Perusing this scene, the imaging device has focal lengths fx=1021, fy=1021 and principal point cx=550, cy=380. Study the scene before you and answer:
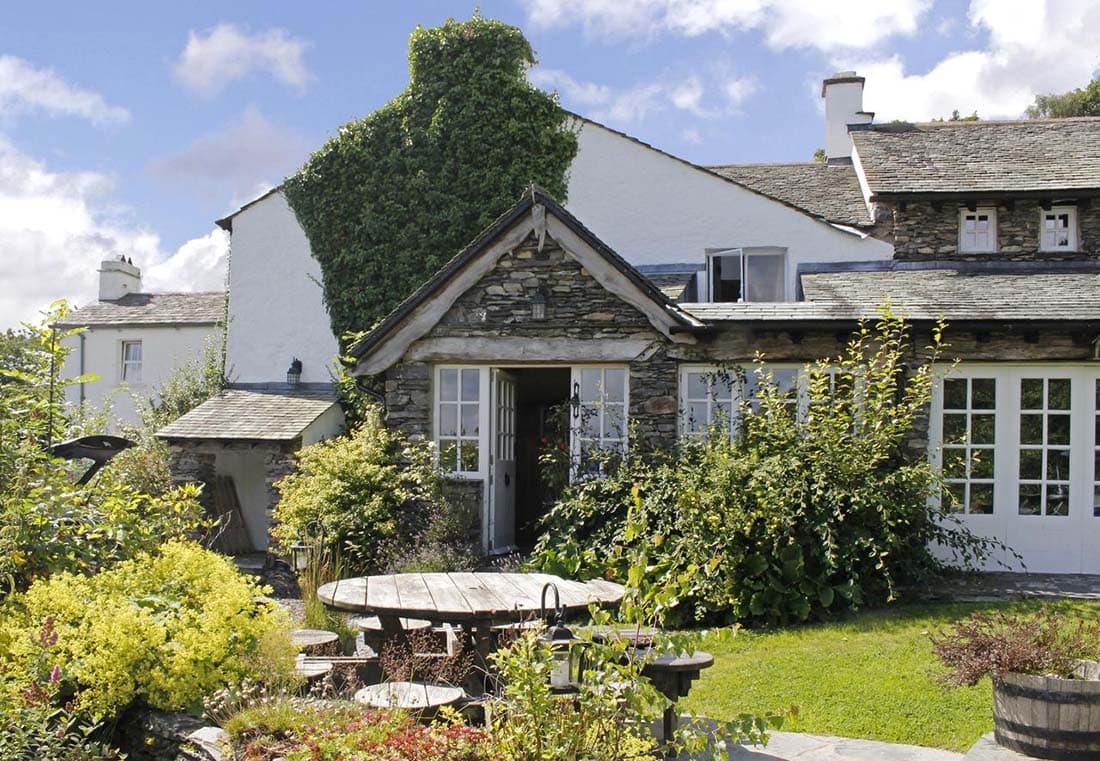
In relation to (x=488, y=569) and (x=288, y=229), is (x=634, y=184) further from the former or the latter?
(x=488, y=569)

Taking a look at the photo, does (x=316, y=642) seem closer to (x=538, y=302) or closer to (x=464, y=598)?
(x=464, y=598)

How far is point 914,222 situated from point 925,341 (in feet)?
14.1

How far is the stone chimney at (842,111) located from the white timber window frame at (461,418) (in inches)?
408

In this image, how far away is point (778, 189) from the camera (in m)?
18.4

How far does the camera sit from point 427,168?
16156mm

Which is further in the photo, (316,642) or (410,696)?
(316,642)

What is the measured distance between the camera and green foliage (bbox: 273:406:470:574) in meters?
12.0

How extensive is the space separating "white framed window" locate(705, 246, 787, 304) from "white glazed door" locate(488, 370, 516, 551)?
433 centimetres

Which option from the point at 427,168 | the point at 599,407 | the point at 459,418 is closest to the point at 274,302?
the point at 427,168

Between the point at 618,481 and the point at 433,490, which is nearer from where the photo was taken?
the point at 618,481

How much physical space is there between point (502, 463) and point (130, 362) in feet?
44.4

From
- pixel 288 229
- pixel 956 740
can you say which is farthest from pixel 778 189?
pixel 956 740

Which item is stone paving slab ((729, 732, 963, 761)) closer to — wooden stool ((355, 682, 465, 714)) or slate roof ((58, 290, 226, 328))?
wooden stool ((355, 682, 465, 714))

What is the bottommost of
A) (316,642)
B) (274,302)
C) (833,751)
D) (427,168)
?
(833,751)
